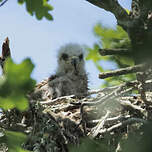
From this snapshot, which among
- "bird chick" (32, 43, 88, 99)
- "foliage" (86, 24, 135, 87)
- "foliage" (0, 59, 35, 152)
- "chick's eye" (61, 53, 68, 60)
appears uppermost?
"foliage" (0, 59, 35, 152)

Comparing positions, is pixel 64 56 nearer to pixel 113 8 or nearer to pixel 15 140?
pixel 113 8

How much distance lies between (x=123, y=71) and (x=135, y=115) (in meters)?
1.31

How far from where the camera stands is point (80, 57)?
5.13 m

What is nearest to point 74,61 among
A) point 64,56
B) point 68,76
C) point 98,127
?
point 64,56

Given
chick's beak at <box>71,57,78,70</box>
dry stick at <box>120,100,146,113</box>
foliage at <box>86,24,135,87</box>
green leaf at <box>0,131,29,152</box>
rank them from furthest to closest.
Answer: chick's beak at <box>71,57,78,70</box>
dry stick at <box>120,100,146,113</box>
foliage at <box>86,24,135,87</box>
green leaf at <box>0,131,29,152</box>

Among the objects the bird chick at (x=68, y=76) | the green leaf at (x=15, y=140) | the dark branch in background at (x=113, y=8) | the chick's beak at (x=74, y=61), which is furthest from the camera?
the chick's beak at (x=74, y=61)

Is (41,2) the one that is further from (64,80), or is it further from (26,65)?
A: (64,80)

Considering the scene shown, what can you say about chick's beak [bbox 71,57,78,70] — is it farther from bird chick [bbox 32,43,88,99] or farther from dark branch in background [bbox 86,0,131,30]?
dark branch in background [bbox 86,0,131,30]

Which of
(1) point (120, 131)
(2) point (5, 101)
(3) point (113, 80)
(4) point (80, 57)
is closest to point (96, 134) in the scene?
(1) point (120, 131)

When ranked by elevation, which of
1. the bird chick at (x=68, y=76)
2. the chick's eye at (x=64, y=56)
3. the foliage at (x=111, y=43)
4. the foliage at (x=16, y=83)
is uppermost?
the foliage at (x=16, y=83)

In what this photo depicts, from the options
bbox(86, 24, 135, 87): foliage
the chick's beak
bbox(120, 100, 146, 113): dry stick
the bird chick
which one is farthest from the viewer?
the chick's beak

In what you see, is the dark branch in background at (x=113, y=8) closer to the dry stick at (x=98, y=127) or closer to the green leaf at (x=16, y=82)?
the dry stick at (x=98, y=127)

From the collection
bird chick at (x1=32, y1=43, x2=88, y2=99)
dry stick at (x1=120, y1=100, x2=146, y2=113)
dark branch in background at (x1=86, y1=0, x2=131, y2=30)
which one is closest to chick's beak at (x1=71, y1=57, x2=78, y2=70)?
bird chick at (x1=32, y1=43, x2=88, y2=99)

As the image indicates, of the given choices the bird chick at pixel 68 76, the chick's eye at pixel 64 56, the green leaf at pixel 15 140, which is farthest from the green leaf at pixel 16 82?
the chick's eye at pixel 64 56
